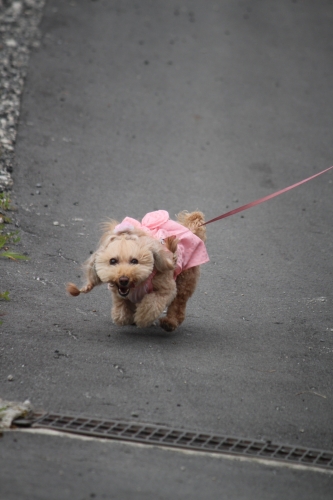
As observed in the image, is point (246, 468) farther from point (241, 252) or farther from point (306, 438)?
point (241, 252)

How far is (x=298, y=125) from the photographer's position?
10.8 meters

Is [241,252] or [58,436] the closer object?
[58,436]

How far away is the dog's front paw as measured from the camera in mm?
5742

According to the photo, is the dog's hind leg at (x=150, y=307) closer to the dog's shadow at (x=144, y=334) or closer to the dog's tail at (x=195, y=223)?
the dog's shadow at (x=144, y=334)

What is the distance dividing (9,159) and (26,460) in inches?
218

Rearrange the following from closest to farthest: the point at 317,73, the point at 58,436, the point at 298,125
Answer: the point at 58,436
the point at 298,125
the point at 317,73

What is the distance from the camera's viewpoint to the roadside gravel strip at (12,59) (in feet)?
29.7

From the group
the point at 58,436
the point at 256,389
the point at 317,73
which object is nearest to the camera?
the point at 58,436

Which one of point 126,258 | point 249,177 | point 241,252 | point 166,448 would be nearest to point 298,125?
point 249,177

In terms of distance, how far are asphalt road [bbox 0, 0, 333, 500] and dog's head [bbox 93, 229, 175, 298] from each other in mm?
626

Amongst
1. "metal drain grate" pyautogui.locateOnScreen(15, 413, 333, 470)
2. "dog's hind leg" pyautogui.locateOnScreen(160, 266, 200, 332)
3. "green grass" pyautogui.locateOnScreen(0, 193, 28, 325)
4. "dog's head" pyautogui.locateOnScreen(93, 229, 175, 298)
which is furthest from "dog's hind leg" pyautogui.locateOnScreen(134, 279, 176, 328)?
"green grass" pyautogui.locateOnScreen(0, 193, 28, 325)

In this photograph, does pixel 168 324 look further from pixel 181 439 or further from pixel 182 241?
pixel 181 439

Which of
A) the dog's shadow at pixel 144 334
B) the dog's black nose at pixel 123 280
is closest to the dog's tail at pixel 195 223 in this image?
the dog's shadow at pixel 144 334

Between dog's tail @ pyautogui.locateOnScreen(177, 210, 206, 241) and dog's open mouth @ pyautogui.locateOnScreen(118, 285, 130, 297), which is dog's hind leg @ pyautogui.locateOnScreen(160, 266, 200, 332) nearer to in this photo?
dog's tail @ pyautogui.locateOnScreen(177, 210, 206, 241)
